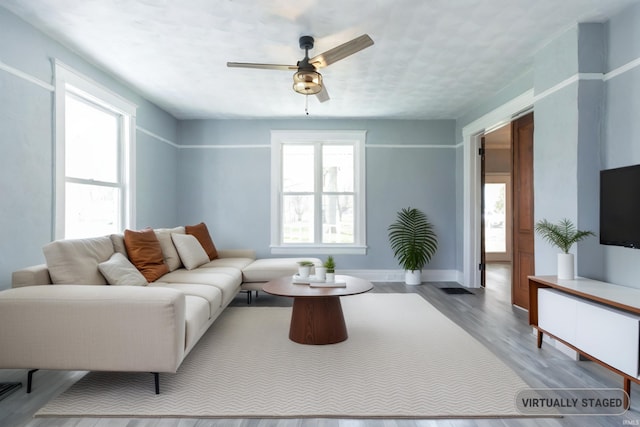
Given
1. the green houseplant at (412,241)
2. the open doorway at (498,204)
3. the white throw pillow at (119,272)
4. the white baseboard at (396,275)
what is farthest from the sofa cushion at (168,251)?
the open doorway at (498,204)

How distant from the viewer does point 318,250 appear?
5.61 metres

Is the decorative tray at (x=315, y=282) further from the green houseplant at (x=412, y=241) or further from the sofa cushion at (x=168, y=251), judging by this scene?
the green houseplant at (x=412, y=241)

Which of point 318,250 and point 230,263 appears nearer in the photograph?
point 230,263

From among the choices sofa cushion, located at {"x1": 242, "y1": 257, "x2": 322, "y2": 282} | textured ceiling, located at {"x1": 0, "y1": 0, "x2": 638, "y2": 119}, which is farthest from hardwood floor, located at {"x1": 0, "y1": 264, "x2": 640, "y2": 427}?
textured ceiling, located at {"x1": 0, "y1": 0, "x2": 638, "y2": 119}

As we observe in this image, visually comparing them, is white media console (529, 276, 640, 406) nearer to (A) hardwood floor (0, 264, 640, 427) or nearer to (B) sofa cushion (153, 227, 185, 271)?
(A) hardwood floor (0, 264, 640, 427)

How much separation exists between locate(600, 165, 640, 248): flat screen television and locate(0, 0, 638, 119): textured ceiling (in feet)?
4.17

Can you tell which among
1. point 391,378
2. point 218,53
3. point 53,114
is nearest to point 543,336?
point 391,378

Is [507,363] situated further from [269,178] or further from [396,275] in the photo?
[269,178]

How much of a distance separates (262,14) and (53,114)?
204 cm

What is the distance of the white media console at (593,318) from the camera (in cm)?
198

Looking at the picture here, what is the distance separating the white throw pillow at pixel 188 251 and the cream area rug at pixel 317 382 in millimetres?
991

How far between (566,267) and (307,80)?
98.7 inches

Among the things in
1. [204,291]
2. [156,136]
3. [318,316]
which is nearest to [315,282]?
[318,316]

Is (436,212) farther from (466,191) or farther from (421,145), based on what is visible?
(421,145)
